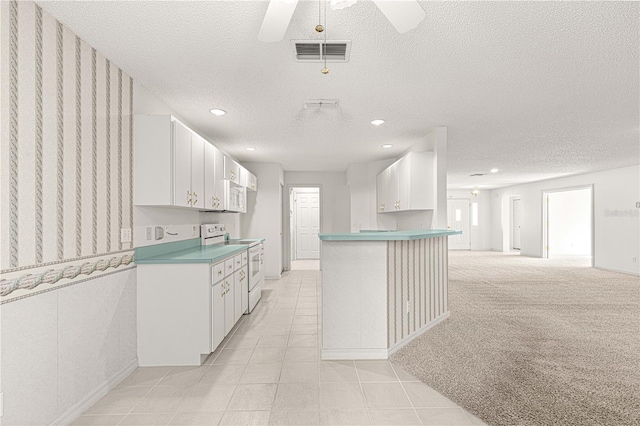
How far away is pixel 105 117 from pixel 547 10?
288 centimetres

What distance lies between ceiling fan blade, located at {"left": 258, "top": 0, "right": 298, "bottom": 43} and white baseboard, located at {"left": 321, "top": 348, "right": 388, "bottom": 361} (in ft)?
7.97

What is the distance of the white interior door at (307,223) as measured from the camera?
1005 centimetres

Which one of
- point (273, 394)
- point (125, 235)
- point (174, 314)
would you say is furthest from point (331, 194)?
point (273, 394)

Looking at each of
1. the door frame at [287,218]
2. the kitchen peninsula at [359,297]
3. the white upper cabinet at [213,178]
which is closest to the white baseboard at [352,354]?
the kitchen peninsula at [359,297]

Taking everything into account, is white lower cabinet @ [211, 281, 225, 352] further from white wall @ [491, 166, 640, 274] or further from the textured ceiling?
white wall @ [491, 166, 640, 274]

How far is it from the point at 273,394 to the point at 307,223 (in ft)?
25.9

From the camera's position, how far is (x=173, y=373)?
2.60 m

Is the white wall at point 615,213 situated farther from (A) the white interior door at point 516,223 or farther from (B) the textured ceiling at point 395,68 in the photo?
(B) the textured ceiling at point 395,68

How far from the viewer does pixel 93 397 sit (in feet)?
7.16

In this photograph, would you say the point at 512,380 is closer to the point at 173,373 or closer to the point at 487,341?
the point at 487,341

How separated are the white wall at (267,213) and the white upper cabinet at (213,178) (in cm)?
261

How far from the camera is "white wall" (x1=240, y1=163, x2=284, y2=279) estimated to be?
6.76 m

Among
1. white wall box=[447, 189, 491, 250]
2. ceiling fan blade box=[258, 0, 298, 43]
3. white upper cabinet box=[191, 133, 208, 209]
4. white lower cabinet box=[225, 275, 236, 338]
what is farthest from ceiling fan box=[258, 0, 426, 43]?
white wall box=[447, 189, 491, 250]

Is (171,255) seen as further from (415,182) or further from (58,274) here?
(415,182)
